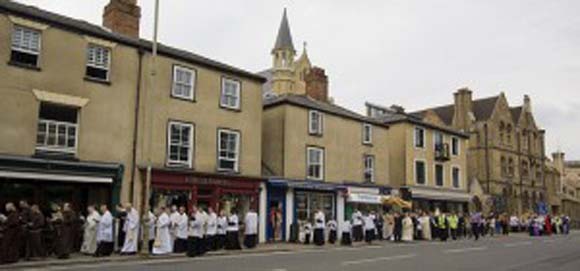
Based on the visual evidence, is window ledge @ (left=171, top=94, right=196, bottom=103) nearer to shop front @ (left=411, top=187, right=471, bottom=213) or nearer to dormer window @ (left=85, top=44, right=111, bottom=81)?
dormer window @ (left=85, top=44, right=111, bottom=81)

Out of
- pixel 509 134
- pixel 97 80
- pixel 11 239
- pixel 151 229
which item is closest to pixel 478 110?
pixel 509 134

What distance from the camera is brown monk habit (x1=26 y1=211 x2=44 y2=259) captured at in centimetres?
1684

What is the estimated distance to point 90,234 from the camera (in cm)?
1938

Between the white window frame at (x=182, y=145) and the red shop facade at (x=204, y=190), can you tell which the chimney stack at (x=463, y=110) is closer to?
the red shop facade at (x=204, y=190)

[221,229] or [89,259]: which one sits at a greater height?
[221,229]

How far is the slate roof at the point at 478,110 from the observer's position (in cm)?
5653

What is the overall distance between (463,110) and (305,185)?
3212 centimetres

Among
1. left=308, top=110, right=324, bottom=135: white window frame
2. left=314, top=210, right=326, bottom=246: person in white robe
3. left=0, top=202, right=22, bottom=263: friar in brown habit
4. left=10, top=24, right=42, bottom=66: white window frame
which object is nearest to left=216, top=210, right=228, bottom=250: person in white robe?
left=314, top=210, right=326, bottom=246: person in white robe

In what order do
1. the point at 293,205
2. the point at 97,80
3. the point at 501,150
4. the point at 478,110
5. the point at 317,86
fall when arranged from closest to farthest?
the point at 97,80
the point at 293,205
the point at 317,86
the point at 501,150
the point at 478,110

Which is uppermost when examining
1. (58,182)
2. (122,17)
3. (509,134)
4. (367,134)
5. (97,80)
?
(122,17)

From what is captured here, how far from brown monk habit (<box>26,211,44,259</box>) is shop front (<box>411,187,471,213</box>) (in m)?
26.9

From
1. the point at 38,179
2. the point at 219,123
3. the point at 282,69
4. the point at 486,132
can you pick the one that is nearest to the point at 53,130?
the point at 38,179

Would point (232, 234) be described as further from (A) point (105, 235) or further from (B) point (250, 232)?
(A) point (105, 235)

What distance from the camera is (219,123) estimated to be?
1024 inches
